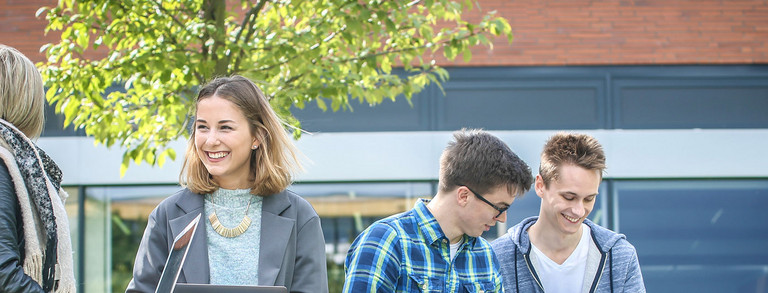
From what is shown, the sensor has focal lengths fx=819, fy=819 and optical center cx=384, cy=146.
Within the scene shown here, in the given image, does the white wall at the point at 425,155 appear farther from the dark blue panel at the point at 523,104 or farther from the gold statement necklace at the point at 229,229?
the gold statement necklace at the point at 229,229

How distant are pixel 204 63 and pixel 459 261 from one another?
2.42 metres

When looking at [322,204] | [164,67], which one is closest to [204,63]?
[164,67]

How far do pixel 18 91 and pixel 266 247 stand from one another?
34.5 inches

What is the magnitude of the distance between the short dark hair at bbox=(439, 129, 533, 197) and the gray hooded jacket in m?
0.47

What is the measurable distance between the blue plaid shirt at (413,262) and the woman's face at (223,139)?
0.49 m

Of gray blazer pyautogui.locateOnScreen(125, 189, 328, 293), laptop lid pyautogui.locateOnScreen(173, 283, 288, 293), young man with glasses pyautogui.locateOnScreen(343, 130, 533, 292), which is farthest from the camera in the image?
young man with glasses pyautogui.locateOnScreen(343, 130, 533, 292)

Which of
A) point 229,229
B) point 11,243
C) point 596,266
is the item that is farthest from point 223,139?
point 596,266

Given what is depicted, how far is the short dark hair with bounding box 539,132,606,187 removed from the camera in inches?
134

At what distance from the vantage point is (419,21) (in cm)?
502

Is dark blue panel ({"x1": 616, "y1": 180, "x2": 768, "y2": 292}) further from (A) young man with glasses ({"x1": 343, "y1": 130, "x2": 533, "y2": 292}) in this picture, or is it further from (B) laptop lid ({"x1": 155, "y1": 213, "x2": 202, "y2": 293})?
(B) laptop lid ({"x1": 155, "y1": 213, "x2": 202, "y2": 293})

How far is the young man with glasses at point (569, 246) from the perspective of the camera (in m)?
3.35

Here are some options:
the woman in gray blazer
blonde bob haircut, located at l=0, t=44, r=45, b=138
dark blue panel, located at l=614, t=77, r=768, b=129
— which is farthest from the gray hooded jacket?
dark blue panel, located at l=614, t=77, r=768, b=129

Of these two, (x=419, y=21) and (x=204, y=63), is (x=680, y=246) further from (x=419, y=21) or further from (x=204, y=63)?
(x=204, y=63)

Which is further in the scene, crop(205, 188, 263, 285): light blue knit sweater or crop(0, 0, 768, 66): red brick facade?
crop(0, 0, 768, 66): red brick facade
